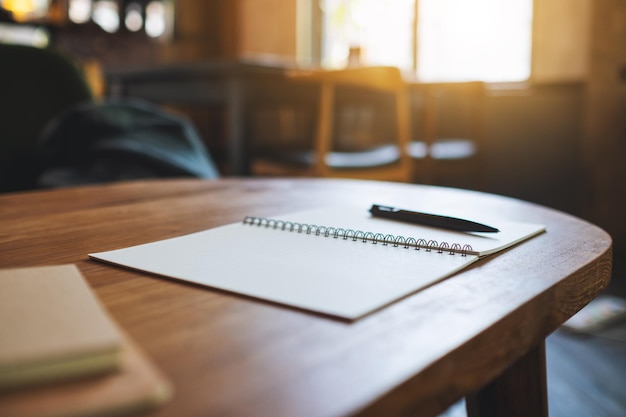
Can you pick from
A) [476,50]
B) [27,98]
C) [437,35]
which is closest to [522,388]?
[27,98]

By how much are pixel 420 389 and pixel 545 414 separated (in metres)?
0.45

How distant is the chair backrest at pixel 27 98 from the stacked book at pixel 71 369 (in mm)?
1642

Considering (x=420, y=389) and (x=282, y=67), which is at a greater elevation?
(x=282, y=67)

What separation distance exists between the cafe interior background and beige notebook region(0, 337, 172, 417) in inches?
102

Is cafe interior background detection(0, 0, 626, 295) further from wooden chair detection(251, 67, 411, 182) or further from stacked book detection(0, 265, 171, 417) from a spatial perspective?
stacked book detection(0, 265, 171, 417)

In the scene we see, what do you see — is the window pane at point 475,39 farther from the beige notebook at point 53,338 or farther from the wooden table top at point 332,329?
the beige notebook at point 53,338

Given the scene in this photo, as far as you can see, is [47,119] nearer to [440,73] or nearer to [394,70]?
[394,70]

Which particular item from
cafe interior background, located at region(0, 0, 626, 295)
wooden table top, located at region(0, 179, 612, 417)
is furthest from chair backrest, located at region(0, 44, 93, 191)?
wooden table top, located at region(0, 179, 612, 417)

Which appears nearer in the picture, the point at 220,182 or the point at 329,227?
the point at 329,227

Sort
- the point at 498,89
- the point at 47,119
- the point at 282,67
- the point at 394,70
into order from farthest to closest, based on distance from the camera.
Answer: the point at 498,89 → the point at 282,67 → the point at 394,70 → the point at 47,119

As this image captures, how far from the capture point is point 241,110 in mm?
2664

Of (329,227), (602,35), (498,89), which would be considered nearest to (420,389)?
(329,227)

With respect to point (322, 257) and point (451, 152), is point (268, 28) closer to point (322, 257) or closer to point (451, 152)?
point (451, 152)

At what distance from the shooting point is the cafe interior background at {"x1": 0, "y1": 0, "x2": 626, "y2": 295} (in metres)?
3.02
